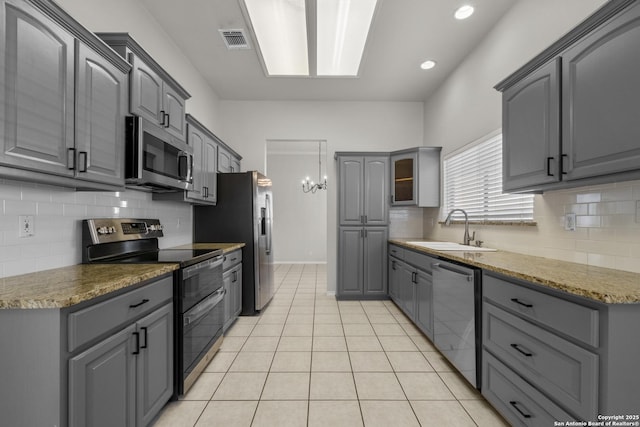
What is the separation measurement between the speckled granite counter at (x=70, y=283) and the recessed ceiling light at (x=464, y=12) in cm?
313

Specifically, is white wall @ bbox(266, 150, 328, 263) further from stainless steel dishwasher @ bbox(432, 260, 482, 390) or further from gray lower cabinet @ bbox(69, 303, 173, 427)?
gray lower cabinet @ bbox(69, 303, 173, 427)

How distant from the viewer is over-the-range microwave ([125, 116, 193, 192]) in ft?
6.38

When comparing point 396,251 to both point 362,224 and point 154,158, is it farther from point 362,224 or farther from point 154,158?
point 154,158

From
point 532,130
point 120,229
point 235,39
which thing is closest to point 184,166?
point 120,229

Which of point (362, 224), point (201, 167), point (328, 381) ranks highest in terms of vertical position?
point (201, 167)

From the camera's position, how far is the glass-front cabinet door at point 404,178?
434 cm

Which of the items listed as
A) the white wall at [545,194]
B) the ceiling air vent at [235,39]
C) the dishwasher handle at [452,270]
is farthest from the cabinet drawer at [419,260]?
the ceiling air vent at [235,39]

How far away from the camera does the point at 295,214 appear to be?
26.0 feet

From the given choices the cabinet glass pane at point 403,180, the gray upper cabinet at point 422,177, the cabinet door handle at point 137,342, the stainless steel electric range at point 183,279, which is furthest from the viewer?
the cabinet glass pane at point 403,180

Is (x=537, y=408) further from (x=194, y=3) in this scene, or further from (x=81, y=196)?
(x=194, y=3)

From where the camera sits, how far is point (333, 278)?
481 centimetres

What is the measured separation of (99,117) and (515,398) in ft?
9.01

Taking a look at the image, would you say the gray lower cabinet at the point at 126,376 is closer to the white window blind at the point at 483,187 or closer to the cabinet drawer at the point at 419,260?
the cabinet drawer at the point at 419,260

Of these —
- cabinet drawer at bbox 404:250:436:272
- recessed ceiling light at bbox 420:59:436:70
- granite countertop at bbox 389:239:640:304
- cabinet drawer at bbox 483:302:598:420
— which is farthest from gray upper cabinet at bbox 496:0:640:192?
recessed ceiling light at bbox 420:59:436:70
